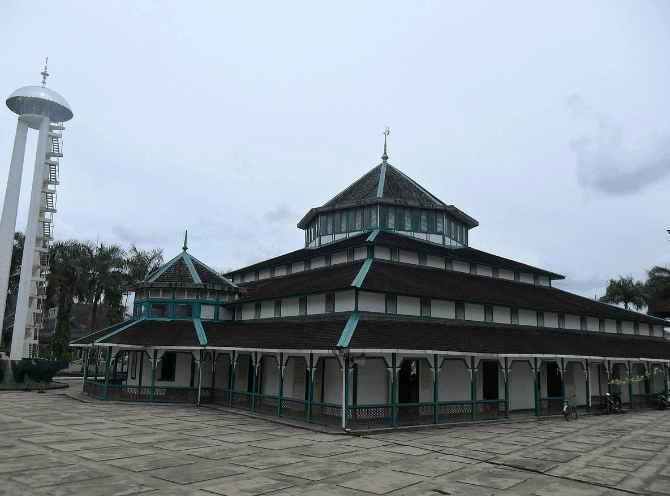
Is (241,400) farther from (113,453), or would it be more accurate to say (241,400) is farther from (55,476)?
(55,476)

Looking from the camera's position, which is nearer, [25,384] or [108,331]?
[108,331]

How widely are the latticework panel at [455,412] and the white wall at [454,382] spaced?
100 cm

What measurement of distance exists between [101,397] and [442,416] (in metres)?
19.7

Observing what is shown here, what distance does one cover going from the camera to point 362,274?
77.5 feet

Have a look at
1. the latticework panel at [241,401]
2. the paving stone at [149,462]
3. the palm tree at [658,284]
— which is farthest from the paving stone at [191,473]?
the palm tree at [658,284]

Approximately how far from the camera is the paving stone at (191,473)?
1166 cm

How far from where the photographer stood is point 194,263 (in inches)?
1326

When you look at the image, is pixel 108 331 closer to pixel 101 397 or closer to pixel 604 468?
pixel 101 397

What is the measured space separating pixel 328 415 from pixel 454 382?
714 cm

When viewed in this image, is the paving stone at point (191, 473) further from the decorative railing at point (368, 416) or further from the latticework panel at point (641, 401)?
the latticework panel at point (641, 401)

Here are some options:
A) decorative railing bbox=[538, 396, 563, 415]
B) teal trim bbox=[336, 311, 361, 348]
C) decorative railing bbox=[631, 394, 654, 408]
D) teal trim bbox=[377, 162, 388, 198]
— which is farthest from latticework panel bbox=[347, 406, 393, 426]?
decorative railing bbox=[631, 394, 654, 408]

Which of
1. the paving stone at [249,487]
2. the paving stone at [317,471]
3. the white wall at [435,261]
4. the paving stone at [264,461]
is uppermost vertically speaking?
the white wall at [435,261]

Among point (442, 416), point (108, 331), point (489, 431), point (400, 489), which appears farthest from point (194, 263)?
point (400, 489)

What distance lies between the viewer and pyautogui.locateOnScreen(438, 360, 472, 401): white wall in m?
24.7
